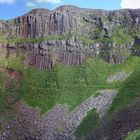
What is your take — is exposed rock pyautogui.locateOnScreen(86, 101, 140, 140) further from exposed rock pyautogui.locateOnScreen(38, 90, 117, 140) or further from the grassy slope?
the grassy slope

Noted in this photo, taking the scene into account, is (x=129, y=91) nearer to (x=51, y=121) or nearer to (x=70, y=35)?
(x=51, y=121)

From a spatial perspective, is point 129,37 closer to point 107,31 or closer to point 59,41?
point 107,31

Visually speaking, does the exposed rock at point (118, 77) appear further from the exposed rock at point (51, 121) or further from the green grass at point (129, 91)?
the exposed rock at point (51, 121)

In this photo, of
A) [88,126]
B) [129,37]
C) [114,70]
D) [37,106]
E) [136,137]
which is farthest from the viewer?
[129,37]

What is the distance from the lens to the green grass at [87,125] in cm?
9550

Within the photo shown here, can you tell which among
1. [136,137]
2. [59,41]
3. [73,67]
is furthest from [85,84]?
[136,137]

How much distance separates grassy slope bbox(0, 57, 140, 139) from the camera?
10688 centimetres

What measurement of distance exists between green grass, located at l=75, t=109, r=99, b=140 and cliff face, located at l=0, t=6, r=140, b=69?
75.2 ft

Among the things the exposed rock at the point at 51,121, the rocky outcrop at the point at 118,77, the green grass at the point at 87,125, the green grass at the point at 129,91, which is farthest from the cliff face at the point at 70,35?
the green grass at the point at 87,125

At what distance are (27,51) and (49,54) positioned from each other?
606 cm

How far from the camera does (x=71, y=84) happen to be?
114 metres

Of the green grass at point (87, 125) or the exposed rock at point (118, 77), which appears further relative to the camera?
the exposed rock at point (118, 77)

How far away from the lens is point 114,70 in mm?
116688

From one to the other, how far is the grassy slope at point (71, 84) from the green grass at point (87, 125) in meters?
0.36
